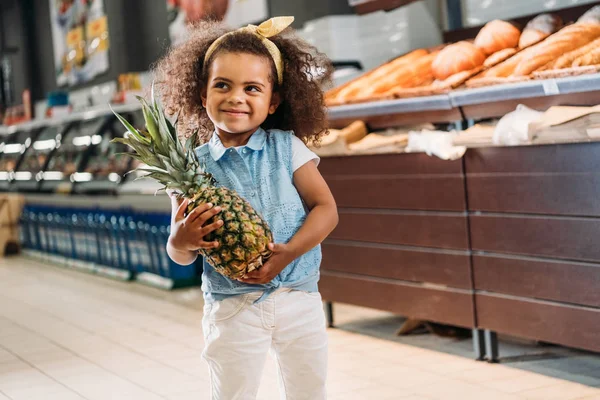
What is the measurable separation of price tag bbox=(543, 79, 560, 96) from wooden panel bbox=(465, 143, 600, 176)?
0.24 m

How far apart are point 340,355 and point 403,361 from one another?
14.8 inches

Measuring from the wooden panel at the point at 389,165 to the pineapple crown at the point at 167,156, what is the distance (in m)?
2.19

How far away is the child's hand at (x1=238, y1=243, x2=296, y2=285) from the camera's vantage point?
2113 mm

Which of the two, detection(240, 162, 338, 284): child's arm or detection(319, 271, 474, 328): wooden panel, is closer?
detection(240, 162, 338, 284): child's arm

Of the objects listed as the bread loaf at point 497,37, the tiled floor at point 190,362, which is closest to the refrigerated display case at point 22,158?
the tiled floor at point 190,362

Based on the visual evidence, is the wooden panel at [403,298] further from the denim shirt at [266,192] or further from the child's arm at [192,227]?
the child's arm at [192,227]

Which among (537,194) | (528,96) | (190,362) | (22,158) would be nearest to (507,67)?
(528,96)

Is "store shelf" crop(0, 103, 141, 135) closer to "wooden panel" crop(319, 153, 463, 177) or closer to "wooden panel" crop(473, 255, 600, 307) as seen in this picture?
"wooden panel" crop(319, 153, 463, 177)

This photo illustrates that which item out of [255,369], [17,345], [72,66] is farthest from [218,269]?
[72,66]

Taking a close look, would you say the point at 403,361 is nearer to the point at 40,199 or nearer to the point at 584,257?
the point at 584,257

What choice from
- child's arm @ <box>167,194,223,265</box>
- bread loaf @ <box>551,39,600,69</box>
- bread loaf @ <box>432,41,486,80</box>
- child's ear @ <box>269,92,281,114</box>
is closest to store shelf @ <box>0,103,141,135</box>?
bread loaf @ <box>432,41,486,80</box>

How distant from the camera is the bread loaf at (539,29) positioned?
4.38 metres

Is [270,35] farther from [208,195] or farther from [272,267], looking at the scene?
[272,267]

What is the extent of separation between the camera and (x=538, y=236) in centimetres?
379
